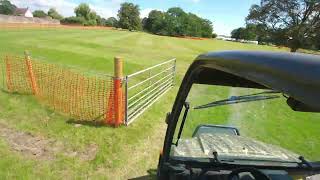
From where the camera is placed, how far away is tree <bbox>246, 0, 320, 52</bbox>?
31.8 meters

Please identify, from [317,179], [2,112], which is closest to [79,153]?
[2,112]

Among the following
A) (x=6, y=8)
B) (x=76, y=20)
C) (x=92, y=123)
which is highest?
(x=6, y=8)

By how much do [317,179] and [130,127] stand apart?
6.80 m

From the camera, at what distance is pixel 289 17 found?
34344 millimetres

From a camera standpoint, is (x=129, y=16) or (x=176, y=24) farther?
(x=129, y=16)

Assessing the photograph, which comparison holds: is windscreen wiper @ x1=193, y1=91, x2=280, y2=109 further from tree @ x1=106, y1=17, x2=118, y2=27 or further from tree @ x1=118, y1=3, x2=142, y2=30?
tree @ x1=106, y1=17, x2=118, y2=27

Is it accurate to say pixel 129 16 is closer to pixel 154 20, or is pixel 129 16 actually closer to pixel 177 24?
pixel 154 20

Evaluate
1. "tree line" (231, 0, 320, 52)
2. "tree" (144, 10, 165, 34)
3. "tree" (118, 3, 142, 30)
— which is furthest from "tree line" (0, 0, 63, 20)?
"tree line" (231, 0, 320, 52)

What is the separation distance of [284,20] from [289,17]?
585 mm

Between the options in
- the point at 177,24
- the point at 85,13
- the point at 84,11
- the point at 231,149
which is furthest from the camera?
the point at 85,13

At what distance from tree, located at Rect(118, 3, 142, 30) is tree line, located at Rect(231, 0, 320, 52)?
96.0 meters

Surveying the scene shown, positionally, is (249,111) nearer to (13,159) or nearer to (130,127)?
(13,159)

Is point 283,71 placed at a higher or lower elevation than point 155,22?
lower

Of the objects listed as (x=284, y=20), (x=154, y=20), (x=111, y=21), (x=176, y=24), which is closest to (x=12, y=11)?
(x=111, y=21)
